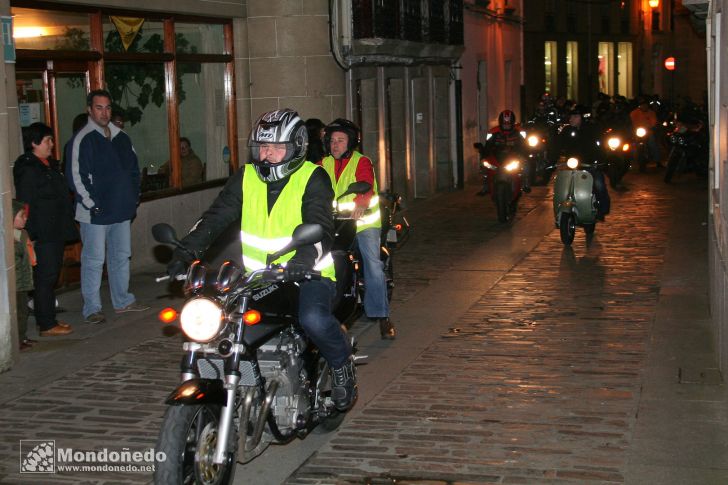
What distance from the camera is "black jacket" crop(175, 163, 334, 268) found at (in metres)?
6.12

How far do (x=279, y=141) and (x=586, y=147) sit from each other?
9740mm

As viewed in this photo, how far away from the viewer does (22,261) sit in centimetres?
897

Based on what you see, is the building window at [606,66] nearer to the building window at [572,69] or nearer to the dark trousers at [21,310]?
the building window at [572,69]

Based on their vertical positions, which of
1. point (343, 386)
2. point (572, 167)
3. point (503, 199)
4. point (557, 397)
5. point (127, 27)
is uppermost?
point (127, 27)

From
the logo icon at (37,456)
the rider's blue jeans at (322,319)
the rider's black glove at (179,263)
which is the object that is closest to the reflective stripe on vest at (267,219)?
the rider's blue jeans at (322,319)

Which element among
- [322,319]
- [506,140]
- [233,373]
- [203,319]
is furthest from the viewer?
[506,140]

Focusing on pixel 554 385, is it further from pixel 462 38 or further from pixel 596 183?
pixel 462 38

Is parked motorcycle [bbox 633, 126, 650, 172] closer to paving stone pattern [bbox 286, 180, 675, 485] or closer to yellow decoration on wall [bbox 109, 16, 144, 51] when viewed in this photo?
paving stone pattern [bbox 286, 180, 675, 485]

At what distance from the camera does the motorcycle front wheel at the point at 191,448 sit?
507 centimetres

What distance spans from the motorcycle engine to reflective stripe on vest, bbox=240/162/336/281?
0.42 m

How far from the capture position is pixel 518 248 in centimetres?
1460

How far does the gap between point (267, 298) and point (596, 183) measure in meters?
10.2

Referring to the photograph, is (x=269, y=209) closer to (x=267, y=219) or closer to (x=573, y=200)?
(x=267, y=219)

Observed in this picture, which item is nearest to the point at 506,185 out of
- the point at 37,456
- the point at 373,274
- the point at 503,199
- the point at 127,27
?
the point at 503,199
